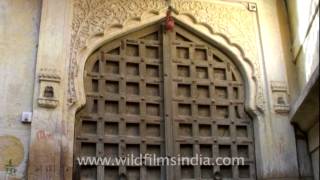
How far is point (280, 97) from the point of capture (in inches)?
A: 202

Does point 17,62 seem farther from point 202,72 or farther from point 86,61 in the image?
point 202,72

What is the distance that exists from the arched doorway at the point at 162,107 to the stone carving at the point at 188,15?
0.64 feet

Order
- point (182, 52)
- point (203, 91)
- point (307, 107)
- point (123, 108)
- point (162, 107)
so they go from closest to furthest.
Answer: point (307, 107), point (123, 108), point (162, 107), point (203, 91), point (182, 52)

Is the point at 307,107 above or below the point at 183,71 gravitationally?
below

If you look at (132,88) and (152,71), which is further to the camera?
(152,71)

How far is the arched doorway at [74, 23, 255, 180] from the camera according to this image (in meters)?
4.70

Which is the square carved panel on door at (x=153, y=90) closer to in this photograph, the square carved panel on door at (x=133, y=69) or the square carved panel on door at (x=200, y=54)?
the square carved panel on door at (x=133, y=69)

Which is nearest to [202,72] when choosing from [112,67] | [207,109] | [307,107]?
[207,109]

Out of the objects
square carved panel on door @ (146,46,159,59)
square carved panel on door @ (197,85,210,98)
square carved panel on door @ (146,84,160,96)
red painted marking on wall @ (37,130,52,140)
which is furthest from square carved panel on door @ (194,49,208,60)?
red painted marking on wall @ (37,130,52,140)

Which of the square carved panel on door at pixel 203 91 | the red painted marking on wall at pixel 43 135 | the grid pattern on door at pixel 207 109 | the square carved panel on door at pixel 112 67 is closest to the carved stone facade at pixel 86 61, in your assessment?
the red painted marking on wall at pixel 43 135

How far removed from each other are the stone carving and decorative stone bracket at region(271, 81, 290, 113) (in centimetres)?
14

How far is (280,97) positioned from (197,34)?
1.22 m

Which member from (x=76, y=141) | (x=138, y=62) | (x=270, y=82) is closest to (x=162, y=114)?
(x=138, y=62)

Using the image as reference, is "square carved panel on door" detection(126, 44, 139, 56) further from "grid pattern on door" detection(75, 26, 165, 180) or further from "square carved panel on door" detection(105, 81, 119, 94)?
"square carved panel on door" detection(105, 81, 119, 94)
